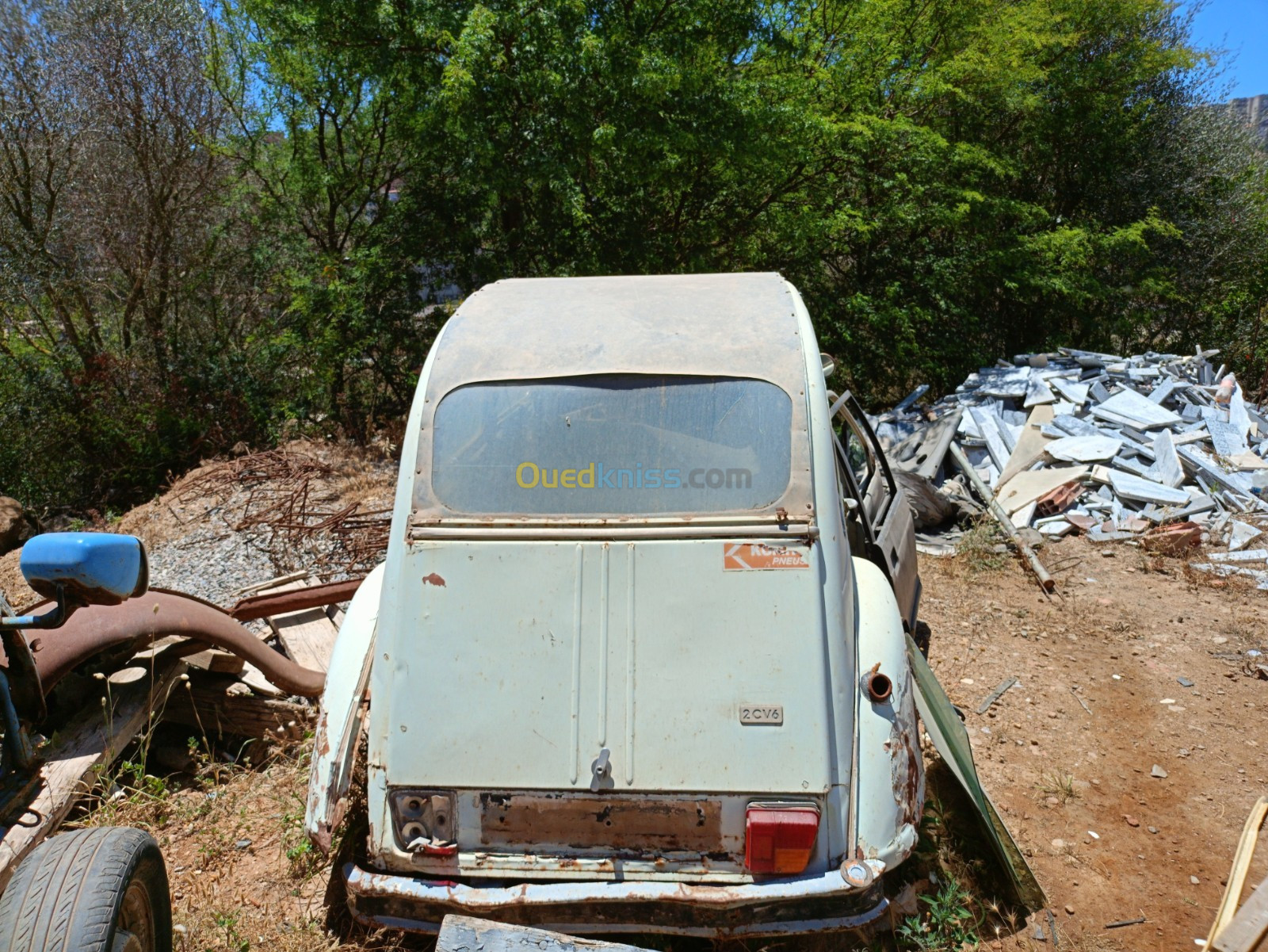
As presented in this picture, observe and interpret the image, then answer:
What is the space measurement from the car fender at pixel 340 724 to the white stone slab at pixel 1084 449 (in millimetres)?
7824

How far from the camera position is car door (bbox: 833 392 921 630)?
4.58 metres

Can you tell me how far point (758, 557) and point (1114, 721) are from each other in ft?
11.2

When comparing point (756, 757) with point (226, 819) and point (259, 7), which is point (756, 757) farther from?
point (259, 7)

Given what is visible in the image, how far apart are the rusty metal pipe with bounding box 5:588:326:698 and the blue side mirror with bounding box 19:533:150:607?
138 cm

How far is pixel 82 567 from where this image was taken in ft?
7.37

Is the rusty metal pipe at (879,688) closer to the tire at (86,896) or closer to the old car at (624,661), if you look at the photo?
the old car at (624,661)

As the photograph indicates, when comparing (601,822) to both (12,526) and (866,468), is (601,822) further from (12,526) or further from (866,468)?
(12,526)

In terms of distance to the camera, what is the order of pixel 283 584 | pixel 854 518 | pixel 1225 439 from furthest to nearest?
pixel 1225 439 < pixel 283 584 < pixel 854 518

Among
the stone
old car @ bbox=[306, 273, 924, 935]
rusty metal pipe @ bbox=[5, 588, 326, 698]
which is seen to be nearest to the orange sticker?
old car @ bbox=[306, 273, 924, 935]

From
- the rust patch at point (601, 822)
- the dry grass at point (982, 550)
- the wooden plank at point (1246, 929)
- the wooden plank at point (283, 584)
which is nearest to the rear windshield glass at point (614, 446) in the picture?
the rust patch at point (601, 822)

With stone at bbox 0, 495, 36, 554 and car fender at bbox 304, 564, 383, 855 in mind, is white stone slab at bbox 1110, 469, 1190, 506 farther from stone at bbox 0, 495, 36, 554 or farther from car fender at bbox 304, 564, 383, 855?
stone at bbox 0, 495, 36, 554

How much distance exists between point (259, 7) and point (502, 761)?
9.53 m

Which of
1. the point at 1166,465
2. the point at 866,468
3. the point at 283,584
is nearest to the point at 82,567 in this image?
the point at 283,584

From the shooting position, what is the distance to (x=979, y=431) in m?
9.91
